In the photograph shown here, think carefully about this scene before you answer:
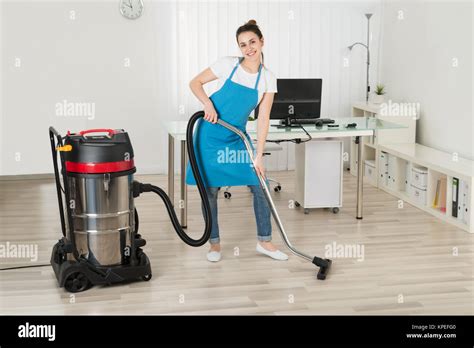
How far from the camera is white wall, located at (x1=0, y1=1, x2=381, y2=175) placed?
21.9ft

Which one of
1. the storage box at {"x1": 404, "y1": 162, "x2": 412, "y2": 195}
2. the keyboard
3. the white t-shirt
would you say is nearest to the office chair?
the keyboard

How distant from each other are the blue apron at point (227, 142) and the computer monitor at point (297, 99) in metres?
1.03

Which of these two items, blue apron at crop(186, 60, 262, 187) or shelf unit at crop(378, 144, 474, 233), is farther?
shelf unit at crop(378, 144, 474, 233)

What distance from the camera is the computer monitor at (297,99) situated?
5078mm

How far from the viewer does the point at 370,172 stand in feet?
21.6

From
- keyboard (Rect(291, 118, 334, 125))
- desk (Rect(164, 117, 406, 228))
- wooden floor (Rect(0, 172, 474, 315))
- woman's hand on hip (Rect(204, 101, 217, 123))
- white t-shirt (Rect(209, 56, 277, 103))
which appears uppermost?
white t-shirt (Rect(209, 56, 277, 103))

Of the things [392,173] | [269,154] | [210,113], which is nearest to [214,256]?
[210,113]

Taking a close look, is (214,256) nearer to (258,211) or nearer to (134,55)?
(258,211)

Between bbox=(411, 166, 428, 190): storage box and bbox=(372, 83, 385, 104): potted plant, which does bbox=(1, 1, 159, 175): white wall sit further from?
bbox=(411, 166, 428, 190): storage box

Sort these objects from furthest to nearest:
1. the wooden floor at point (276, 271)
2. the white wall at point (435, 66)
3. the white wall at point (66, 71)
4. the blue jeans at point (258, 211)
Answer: the white wall at point (66, 71), the white wall at point (435, 66), the blue jeans at point (258, 211), the wooden floor at point (276, 271)

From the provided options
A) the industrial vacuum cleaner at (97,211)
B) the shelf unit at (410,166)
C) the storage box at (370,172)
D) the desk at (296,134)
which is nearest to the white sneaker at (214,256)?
the industrial vacuum cleaner at (97,211)

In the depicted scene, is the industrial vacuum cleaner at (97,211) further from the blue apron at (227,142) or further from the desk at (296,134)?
the desk at (296,134)

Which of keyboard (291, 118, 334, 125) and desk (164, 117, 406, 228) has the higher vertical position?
keyboard (291, 118, 334, 125)

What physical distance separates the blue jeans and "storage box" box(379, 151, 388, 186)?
7.26 feet
